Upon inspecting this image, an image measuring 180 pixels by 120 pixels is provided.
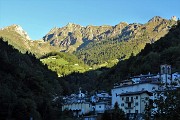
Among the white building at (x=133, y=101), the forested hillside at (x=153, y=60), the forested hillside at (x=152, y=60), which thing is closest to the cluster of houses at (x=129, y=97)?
the white building at (x=133, y=101)

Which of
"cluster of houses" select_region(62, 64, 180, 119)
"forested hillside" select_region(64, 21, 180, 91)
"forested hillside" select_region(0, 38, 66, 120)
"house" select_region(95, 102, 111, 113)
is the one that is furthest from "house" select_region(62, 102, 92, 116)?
"forested hillside" select_region(64, 21, 180, 91)

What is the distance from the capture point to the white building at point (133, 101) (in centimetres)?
7744

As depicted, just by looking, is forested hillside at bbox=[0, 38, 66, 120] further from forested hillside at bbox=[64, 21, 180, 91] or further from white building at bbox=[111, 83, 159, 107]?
forested hillside at bbox=[64, 21, 180, 91]

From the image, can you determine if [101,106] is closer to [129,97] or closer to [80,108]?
[80,108]

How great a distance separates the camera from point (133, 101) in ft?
263

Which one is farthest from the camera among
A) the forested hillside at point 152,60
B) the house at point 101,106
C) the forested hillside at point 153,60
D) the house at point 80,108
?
the forested hillside at point 152,60

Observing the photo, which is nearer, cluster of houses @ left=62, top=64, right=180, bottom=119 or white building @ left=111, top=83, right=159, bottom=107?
cluster of houses @ left=62, top=64, right=180, bottom=119

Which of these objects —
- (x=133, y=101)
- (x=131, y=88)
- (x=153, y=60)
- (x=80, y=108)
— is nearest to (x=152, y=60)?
(x=153, y=60)

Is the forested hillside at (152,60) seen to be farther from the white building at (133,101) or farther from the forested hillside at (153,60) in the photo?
the white building at (133,101)

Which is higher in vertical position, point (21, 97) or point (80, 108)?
point (21, 97)

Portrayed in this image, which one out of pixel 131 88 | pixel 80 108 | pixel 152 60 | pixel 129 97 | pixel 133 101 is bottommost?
pixel 80 108

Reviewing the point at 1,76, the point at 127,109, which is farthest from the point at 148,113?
the point at 1,76

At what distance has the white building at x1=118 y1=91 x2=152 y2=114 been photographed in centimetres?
7744

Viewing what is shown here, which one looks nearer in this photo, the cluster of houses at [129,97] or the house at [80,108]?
the cluster of houses at [129,97]
